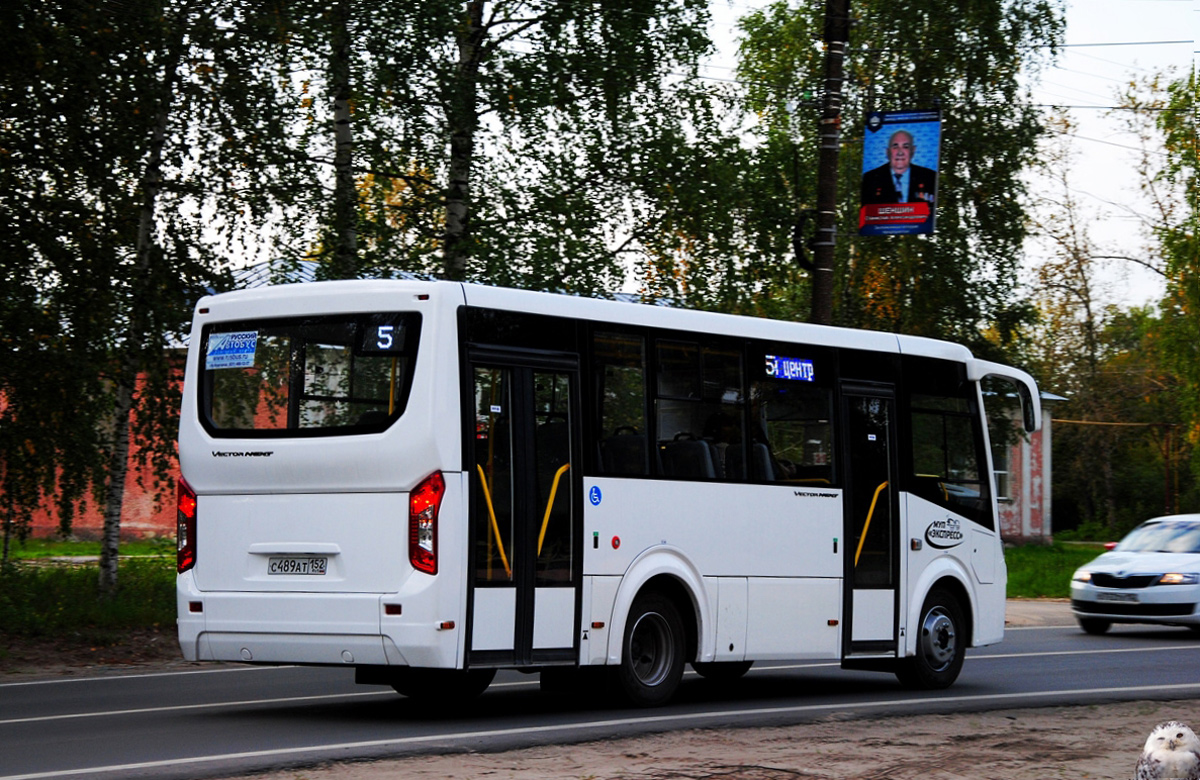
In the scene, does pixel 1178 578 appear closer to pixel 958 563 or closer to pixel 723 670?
pixel 958 563

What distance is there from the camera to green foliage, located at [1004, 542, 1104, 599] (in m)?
32.8

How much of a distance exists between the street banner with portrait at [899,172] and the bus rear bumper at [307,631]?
40.6ft

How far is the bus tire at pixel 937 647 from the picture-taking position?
14742 mm

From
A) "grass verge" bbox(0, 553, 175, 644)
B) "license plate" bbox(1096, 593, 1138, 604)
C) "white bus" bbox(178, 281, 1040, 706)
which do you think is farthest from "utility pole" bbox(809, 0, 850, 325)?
"grass verge" bbox(0, 553, 175, 644)

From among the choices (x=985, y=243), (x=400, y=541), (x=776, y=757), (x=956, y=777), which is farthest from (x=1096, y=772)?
(x=985, y=243)

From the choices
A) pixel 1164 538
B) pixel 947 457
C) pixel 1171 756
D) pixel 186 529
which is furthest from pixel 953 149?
pixel 1171 756

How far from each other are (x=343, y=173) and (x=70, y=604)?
20.1 ft

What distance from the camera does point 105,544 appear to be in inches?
773

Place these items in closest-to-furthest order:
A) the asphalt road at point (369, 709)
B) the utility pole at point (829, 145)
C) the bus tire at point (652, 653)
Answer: the asphalt road at point (369, 709) → the bus tire at point (652, 653) → the utility pole at point (829, 145)

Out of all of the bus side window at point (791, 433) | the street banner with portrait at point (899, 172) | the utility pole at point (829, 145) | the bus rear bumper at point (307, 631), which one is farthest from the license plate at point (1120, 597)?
the bus rear bumper at point (307, 631)

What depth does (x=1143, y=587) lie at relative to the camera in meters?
22.5

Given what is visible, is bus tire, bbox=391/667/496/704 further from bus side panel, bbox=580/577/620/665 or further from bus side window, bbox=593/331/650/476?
bus side window, bbox=593/331/650/476

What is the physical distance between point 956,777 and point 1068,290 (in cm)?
5641

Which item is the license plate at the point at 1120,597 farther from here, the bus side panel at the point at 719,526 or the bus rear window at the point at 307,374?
the bus rear window at the point at 307,374
